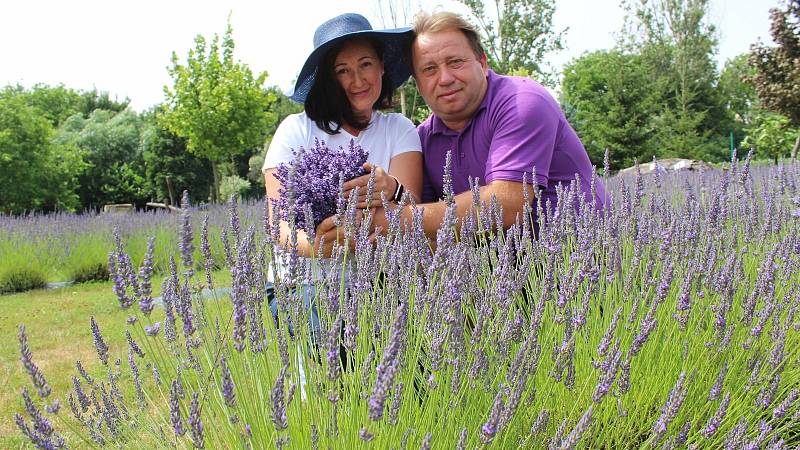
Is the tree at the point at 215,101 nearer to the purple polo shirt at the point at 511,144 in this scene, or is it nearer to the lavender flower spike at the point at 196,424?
the purple polo shirt at the point at 511,144

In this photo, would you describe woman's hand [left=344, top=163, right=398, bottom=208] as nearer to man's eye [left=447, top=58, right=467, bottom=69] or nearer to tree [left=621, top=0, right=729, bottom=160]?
man's eye [left=447, top=58, right=467, bottom=69]

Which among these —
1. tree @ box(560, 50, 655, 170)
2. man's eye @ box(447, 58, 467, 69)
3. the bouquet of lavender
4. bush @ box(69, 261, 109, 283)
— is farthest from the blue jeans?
tree @ box(560, 50, 655, 170)

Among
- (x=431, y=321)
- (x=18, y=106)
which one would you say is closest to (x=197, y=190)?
(x=18, y=106)

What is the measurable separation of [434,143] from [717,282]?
1.66 m

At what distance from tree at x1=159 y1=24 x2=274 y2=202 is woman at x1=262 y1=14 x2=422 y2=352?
11.1 meters

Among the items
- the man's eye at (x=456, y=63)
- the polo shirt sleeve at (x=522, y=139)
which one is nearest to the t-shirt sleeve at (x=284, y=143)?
the man's eye at (x=456, y=63)

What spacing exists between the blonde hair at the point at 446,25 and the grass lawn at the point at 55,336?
1986mm

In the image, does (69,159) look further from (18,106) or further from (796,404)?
(796,404)

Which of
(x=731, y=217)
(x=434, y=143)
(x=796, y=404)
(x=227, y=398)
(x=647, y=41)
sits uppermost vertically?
(x=647, y=41)

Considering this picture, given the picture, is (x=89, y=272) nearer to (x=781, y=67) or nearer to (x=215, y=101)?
(x=215, y=101)

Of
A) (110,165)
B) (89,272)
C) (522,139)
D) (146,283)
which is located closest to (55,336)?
(89,272)

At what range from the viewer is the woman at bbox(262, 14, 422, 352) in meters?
2.78

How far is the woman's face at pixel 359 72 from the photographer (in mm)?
2801

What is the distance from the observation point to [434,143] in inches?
120
